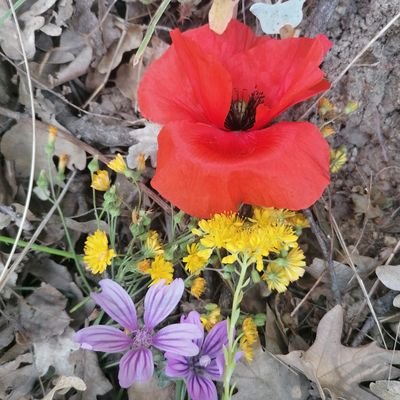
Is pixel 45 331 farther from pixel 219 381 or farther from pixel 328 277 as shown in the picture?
pixel 328 277

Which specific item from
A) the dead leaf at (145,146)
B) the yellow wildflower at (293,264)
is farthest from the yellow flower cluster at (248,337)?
the dead leaf at (145,146)

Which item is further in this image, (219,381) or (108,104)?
(108,104)

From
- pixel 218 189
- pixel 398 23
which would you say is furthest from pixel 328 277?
pixel 398 23

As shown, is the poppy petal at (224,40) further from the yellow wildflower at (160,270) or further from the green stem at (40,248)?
the green stem at (40,248)

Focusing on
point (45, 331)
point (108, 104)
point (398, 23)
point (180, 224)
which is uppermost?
point (398, 23)

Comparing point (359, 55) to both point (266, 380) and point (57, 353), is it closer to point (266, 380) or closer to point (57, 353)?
point (266, 380)

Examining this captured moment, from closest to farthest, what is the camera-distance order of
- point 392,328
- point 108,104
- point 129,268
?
point 129,268 → point 392,328 → point 108,104
